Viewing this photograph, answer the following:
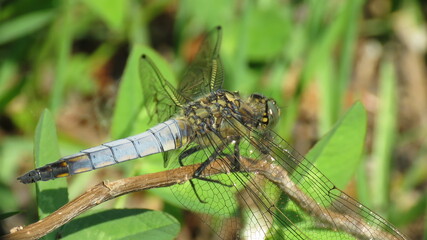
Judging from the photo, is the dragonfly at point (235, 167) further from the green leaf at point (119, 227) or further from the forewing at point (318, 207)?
the green leaf at point (119, 227)

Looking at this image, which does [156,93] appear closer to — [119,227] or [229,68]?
[119,227]

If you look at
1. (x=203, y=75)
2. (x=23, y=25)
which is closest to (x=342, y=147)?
(x=203, y=75)

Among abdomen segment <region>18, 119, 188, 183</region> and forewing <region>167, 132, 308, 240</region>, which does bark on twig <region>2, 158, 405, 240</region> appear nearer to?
forewing <region>167, 132, 308, 240</region>

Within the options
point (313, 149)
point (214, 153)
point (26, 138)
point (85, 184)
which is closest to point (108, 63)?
point (26, 138)

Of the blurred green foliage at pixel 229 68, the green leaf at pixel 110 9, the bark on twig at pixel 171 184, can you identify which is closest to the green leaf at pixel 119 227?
the bark on twig at pixel 171 184

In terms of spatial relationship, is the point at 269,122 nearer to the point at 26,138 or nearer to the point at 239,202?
the point at 239,202
